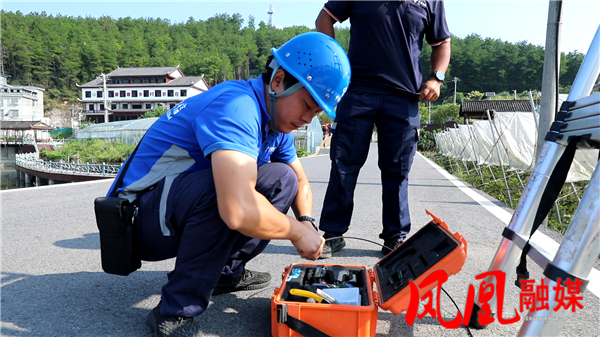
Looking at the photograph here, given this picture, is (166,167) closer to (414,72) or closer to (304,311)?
(304,311)

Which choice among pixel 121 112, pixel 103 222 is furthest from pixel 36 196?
pixel 121 112

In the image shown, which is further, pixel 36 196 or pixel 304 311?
pixel 36 196

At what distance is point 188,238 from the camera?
1.41 meters

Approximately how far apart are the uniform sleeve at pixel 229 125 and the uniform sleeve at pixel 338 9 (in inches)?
65.0

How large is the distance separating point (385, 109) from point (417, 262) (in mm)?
1296

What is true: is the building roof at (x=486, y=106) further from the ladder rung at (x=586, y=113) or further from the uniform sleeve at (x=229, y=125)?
the uniform sleeve at (x=229, y=125)

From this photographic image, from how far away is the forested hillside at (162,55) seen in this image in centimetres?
8512

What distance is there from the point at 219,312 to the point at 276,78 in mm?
1017

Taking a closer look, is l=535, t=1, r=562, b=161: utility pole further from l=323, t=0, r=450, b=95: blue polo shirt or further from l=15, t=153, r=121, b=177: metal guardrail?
l=15, t=153, r=121, b=177: metal guardrail

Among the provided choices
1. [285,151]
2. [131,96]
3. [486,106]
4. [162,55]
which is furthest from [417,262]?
[162,55]

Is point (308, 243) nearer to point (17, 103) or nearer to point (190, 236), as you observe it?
point (190, 236)

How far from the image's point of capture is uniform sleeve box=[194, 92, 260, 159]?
129cm

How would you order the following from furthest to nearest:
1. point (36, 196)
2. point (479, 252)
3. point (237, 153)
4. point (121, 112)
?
point (121, 112) → point (36, 196) → point (479, 252) → point (237, 153)

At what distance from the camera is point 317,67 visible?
146 centimetres
